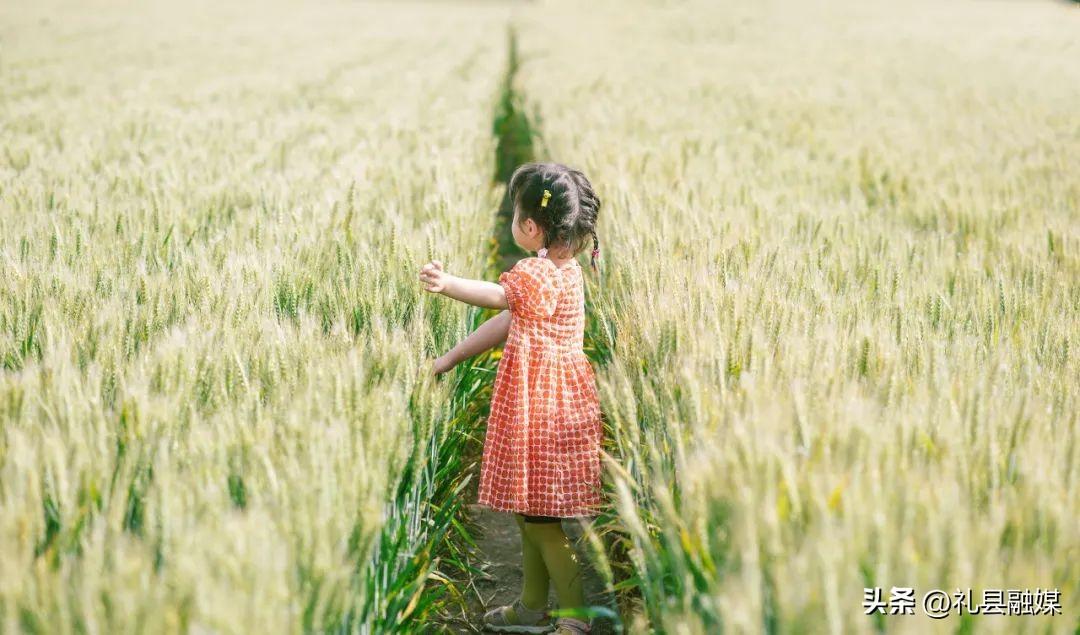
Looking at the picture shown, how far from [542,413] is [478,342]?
25 centimetres

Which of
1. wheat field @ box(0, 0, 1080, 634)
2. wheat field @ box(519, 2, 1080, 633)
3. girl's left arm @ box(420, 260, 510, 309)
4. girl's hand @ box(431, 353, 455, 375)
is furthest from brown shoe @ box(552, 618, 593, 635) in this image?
girl's left arm @ box(420, 260, 510, 309)

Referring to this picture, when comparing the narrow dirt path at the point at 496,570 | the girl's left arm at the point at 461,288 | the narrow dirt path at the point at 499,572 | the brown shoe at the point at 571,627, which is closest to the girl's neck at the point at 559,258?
the girl's left arm at the point at 461,288

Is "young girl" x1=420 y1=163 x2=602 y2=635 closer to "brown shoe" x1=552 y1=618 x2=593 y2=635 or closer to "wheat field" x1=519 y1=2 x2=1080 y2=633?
"brown shoe" x1=552 y1=618 x2=593 y2=635

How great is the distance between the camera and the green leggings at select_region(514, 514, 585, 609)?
6.68ft

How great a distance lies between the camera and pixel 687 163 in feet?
14.4

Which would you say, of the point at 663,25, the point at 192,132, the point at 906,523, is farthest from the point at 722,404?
the point at 663,25

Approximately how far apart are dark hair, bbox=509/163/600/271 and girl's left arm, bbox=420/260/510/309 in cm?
20

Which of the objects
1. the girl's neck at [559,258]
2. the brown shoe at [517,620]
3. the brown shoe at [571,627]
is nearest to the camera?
the brown shoe at [571,627]

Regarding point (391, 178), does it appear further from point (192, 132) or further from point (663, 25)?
point (663, 25)

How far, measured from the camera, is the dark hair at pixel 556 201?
212cm

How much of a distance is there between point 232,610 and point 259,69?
34.3 ft

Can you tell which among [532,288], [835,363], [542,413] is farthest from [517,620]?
[835,363]

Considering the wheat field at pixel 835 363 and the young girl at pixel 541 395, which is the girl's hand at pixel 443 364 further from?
the wheat field at pixel 835 363

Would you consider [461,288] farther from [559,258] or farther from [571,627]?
[571,627]
